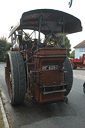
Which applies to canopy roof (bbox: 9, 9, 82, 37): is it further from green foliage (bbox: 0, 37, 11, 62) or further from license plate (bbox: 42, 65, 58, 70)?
green foliage (bbox: 0, 37, 11, 62)

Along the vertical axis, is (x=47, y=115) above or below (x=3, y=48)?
below

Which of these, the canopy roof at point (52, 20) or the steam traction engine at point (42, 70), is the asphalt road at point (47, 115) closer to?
the steam traction engine at point (42, 70)

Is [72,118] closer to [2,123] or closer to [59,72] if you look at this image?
[59,72]

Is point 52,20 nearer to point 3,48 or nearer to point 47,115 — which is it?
point 47,115

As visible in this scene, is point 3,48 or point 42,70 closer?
point 42,70

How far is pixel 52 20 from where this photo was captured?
479 centimetres

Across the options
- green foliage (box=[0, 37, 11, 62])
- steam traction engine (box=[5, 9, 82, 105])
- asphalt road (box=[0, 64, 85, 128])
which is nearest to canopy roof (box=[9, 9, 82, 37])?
steam traction engine (box=[5, 9, 82, 105])

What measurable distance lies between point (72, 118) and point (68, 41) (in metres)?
50.5

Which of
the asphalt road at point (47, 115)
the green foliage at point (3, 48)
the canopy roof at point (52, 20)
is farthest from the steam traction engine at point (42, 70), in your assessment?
the green foliage at point (3, 48)

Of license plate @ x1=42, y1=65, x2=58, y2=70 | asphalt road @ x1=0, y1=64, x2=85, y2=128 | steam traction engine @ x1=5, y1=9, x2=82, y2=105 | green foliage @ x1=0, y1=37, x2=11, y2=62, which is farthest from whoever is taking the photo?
green foliage @ x1=0, y1=37, x2=11, y2=62

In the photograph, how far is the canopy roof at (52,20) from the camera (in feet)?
13.3

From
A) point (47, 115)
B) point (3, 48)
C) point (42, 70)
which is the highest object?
point (42, 70)

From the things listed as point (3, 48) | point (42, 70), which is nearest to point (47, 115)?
point (42, 70)

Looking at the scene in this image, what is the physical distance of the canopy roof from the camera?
404cm
